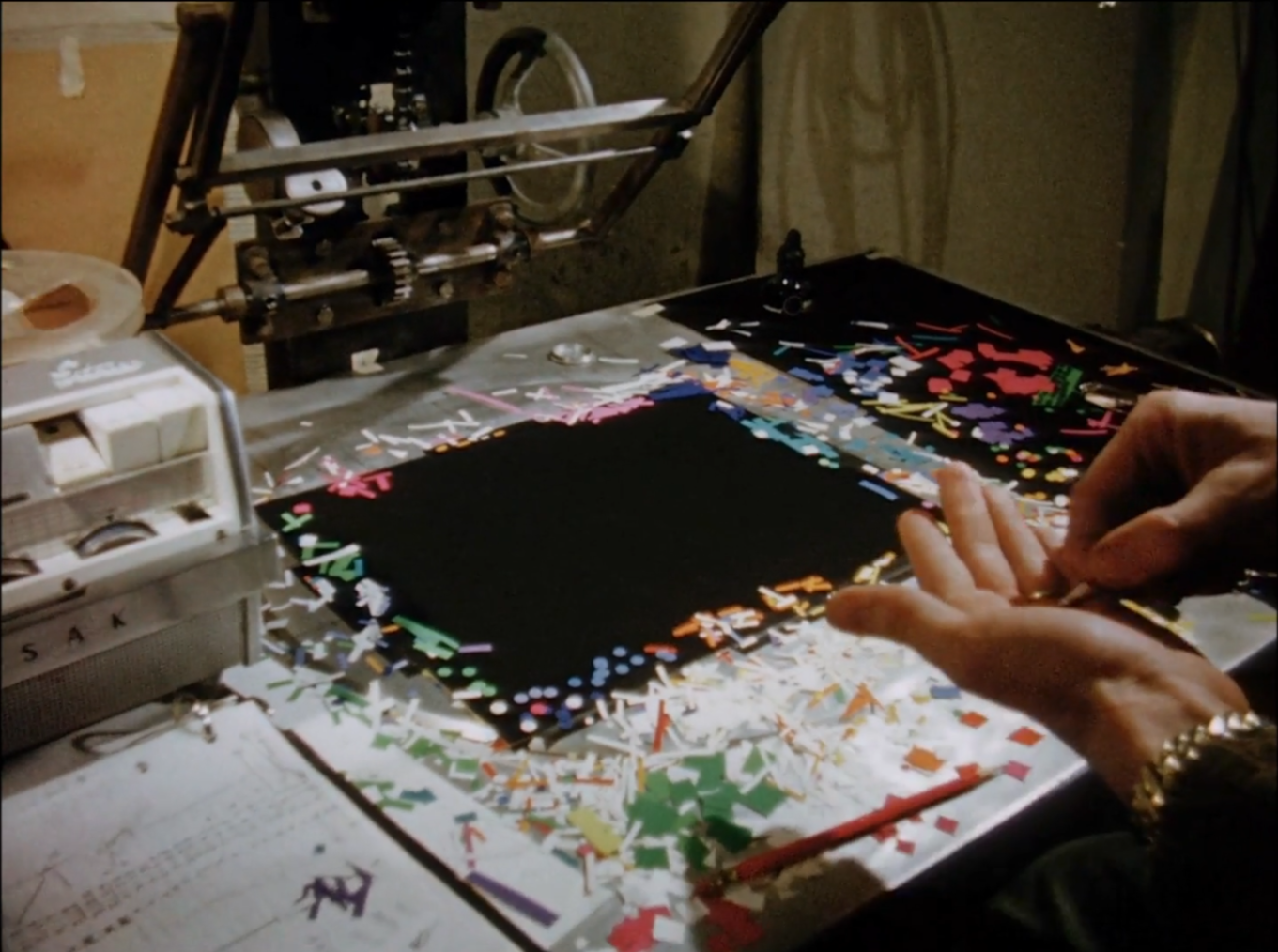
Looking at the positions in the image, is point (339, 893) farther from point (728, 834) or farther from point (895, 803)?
point (895, 803)

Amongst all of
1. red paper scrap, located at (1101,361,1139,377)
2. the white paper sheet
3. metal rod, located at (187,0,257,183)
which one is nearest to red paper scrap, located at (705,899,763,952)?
the white paper sheet

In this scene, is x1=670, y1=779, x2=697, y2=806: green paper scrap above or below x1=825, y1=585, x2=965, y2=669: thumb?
below

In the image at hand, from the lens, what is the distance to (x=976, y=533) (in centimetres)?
89

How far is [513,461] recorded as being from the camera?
1.31m

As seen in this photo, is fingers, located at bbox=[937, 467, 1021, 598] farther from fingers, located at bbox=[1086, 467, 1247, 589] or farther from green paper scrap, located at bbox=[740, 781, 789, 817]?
green paper scrap, located at bbox=[740, 781, 789, 817]

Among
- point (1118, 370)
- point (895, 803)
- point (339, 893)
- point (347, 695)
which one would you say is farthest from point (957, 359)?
point (339, 893)

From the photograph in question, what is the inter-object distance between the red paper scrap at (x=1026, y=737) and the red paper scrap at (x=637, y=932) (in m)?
0.31

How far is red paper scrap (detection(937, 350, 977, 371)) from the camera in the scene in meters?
1.58

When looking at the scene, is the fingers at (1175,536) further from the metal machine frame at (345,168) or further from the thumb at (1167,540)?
the metal machine frame at (345,168)

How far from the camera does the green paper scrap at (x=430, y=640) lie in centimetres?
100

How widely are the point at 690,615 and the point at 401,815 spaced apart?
32 centimetres

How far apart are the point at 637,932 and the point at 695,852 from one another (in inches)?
3.3

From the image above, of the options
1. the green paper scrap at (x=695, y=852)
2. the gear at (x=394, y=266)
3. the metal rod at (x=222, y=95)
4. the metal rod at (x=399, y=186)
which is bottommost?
the green paper scrap at (x=695, y=852)

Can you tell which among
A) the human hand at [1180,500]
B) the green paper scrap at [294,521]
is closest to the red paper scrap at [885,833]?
the human hand at [1180,500]
